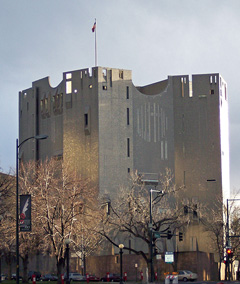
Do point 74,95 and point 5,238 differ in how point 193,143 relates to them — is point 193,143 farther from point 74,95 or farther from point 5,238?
point 5,238

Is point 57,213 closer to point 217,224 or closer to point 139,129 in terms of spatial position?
point 217,224

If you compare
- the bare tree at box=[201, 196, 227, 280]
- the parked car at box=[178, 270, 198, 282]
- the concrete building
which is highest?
the concrete building

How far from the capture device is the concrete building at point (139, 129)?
101938 millimetres

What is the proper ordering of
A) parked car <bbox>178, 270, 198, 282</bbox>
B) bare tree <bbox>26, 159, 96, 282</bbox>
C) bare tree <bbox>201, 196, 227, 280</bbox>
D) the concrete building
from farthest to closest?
the concrete building, bare tree <bbox>201, 196, 227, 280</bbox>, parked car <bbox>178, 270, 198, 282</bbox>, bare tree <bbox>26, 159, 96, 282</bbox>

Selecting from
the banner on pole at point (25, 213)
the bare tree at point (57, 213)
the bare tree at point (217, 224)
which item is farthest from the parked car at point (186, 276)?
the banner on pole at point (25, 213)

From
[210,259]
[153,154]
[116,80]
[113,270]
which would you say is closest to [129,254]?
[113,270]

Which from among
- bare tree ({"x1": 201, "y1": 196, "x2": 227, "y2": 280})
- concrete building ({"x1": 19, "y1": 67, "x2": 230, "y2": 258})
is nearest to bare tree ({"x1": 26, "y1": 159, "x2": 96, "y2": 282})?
bare tree ({"x1": 201, "y1": 196, "x2": 227, "y2": 280})

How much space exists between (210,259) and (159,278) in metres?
14.4

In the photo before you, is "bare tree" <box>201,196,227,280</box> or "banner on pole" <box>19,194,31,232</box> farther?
"bare tree" <box>201,196,227,280</box>

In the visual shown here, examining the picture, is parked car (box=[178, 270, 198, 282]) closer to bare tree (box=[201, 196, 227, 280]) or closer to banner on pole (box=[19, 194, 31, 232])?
bare tree (box=[201, 196, 227, 280])

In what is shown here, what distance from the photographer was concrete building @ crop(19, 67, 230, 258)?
10194 centimetres

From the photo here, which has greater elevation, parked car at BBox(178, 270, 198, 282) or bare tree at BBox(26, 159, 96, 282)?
bare tree at BBox(26, 159, 96, 282)

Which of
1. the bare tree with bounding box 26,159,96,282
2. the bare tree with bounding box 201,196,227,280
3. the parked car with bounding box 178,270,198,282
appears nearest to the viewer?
the bare tree with bounding box 26,159,96,282

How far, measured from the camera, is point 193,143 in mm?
108875
